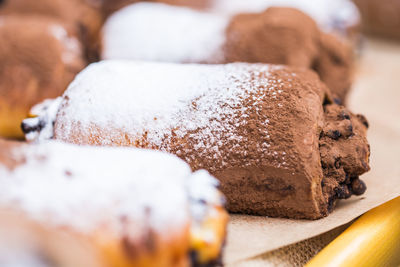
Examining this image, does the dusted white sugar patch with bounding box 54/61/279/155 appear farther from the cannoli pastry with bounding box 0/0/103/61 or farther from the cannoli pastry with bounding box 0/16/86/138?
the cannoli pastry with bounding box 0/0/103/61

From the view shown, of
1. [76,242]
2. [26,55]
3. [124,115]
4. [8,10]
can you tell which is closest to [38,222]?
[76,242]

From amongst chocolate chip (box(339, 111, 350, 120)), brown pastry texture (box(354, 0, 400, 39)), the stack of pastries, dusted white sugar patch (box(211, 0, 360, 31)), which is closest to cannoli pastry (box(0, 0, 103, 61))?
the stack of pastries

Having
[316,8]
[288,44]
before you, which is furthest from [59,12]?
[316,8]

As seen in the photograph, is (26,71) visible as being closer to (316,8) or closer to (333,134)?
(333,134)

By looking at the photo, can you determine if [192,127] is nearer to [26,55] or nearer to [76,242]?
[76,242]

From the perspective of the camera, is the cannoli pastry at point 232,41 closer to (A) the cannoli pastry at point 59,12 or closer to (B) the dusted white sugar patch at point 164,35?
(B) the dusted white sugar patch at point 164,35

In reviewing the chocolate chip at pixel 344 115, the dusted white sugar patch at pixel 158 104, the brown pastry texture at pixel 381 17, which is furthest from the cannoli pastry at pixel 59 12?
the brown pastry texture at pixel 381 17

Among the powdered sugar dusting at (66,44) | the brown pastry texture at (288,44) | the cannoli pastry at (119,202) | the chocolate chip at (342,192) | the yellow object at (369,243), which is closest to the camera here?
the cannoli pastry at (119,202)

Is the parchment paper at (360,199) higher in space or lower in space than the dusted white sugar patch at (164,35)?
lower
